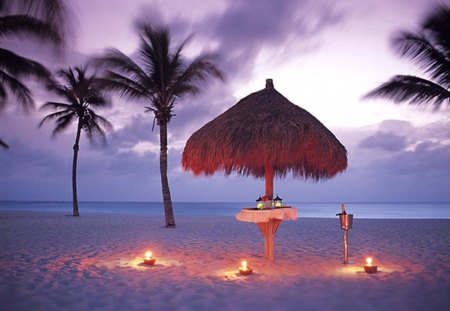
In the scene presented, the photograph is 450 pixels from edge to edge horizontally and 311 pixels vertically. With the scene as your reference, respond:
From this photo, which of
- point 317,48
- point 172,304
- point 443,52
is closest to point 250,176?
point 172,304

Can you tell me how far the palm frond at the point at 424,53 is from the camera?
8898 mm

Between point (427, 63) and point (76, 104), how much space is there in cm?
1362

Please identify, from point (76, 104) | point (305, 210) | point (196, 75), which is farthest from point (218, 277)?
point (305, 210)

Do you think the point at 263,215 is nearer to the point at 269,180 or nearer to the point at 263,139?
the point at 269,180

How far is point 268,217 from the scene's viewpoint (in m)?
5.29

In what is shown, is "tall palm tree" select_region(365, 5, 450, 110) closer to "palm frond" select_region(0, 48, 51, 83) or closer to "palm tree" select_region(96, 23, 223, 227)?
"palm tree" select_region(96, 23, 223, 227)

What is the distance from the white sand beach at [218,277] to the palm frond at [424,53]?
13.0 ft

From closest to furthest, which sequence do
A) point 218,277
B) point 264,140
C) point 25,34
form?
point 218,277, point 264,140, point 25,34

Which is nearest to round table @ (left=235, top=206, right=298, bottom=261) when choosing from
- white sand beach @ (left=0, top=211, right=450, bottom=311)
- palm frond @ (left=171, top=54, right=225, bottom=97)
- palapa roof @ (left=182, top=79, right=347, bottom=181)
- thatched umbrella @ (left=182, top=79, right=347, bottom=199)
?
white sand beach @ (left=0, top=211, right=450, bottom=311)

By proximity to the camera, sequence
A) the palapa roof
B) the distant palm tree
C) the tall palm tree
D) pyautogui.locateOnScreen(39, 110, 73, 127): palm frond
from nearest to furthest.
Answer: the distant palm tree → the palapa roof → the tall palm tree → pyautogui.locateOnScreen(39, 110, 73, 127): palm frond

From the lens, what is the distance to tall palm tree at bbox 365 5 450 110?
852cm

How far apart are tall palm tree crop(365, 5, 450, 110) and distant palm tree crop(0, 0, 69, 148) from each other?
744cm

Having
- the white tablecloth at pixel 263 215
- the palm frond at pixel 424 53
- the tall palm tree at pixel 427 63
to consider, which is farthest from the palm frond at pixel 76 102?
the white tablecloth at pixel 263 215

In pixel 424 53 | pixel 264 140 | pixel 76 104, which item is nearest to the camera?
pixel 264 140
